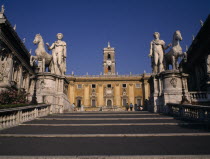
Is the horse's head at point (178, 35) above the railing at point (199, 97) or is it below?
above

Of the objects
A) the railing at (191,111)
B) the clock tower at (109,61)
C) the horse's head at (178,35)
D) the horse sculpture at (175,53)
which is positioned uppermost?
the clock tower at (109,61)

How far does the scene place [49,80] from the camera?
47.0 ft

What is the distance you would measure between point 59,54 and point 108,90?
30849mm

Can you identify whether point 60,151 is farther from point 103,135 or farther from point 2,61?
point 2,61

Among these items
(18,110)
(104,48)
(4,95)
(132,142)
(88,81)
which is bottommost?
(132,142)

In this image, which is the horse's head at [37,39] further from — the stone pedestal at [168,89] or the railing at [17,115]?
the stone pedestal at [168,89]

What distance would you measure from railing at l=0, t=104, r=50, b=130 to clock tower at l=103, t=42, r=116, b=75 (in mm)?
49321

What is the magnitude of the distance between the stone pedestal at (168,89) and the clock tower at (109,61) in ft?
148

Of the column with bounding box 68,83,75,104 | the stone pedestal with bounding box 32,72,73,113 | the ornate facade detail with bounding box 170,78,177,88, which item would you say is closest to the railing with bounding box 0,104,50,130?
the stone pedestal with bounding box 32,72,73,113

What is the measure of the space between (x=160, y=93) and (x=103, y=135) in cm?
960

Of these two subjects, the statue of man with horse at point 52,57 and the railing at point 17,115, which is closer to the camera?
the railing at point 17,115

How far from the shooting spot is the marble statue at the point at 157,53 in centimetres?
1552

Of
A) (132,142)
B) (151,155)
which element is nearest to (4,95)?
(132,142)

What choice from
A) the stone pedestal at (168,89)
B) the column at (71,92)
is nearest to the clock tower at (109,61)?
the column at (71,92)
